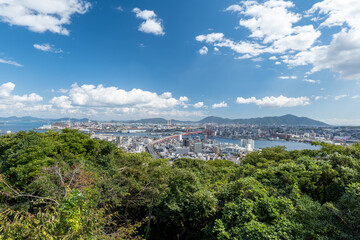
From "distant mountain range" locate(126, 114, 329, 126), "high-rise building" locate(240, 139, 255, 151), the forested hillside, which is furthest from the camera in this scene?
"distant mountain range" locate(126, 114, 329, 126)

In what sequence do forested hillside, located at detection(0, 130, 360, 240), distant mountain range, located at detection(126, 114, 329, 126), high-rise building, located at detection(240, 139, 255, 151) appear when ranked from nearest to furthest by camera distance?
forested hillside, located at detection(0, 130, 360, 240)
high-rise building, located at detection(240, 139, 255, 151)
distant mountain range, located at detection(126, 114, 329, 126)

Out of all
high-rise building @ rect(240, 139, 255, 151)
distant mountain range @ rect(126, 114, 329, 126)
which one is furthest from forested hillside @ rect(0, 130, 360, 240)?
distant mountain range @ rect(126, 114, 329, 126)

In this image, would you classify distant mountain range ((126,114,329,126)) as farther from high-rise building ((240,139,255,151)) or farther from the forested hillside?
the forested hillside

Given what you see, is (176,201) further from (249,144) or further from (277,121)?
(277,121)

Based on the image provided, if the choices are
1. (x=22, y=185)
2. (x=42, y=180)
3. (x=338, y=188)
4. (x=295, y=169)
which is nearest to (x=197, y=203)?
(x=295, y=169)

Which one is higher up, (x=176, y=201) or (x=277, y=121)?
(x=277, y=121)

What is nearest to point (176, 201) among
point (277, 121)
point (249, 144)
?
point (249, 144)

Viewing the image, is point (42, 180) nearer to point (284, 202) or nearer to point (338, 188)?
point (284, 202)

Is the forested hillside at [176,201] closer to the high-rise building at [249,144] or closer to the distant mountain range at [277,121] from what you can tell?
the high-rise building at [249,144]

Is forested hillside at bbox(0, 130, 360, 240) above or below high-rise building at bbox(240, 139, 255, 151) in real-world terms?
above
